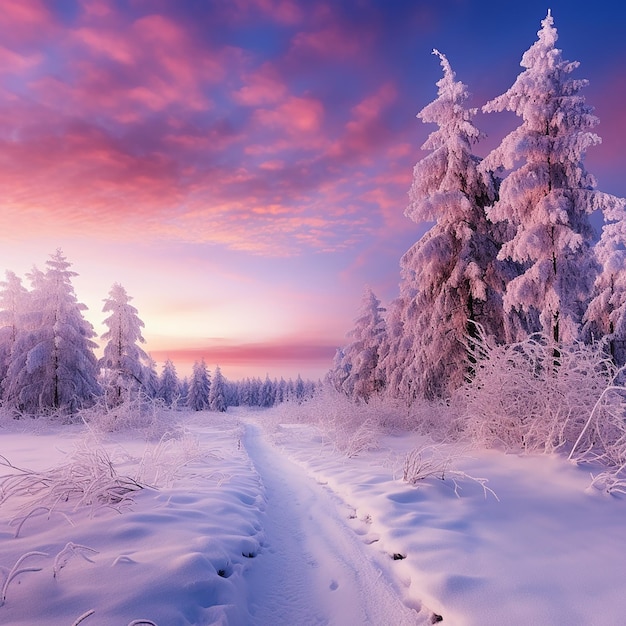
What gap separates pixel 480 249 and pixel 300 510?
11.9 m

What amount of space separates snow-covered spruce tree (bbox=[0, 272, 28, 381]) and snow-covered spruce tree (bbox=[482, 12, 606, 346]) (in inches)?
1148

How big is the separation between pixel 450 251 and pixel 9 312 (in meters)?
28.2

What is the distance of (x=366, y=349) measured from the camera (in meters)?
28.1

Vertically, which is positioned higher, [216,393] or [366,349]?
[366,349]

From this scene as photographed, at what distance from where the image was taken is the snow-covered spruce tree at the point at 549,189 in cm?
1172

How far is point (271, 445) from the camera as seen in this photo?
13719 millimetres

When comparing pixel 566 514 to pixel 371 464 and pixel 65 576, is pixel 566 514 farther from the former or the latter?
pixel 65 576

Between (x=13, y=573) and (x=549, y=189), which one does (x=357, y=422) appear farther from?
(x=13, y=573)

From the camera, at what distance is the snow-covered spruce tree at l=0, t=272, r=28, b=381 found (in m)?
25.7

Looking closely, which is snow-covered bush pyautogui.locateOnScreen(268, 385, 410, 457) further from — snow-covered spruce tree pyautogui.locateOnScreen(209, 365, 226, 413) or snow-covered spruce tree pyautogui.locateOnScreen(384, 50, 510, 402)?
snow-covered spruce tree pyautogui.locateOnScreen(209, 365, 226, 413)

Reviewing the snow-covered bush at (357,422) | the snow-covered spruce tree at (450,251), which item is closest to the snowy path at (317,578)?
the snow-covered bush at (357,422)

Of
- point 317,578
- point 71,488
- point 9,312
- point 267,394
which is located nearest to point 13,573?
point 71,488

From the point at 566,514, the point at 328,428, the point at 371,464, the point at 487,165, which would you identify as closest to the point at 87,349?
the point at 328,428

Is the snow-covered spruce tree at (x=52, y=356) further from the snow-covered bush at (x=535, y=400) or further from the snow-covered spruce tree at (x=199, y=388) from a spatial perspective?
the snow-covered spruce tree at (x=199, y=388)
